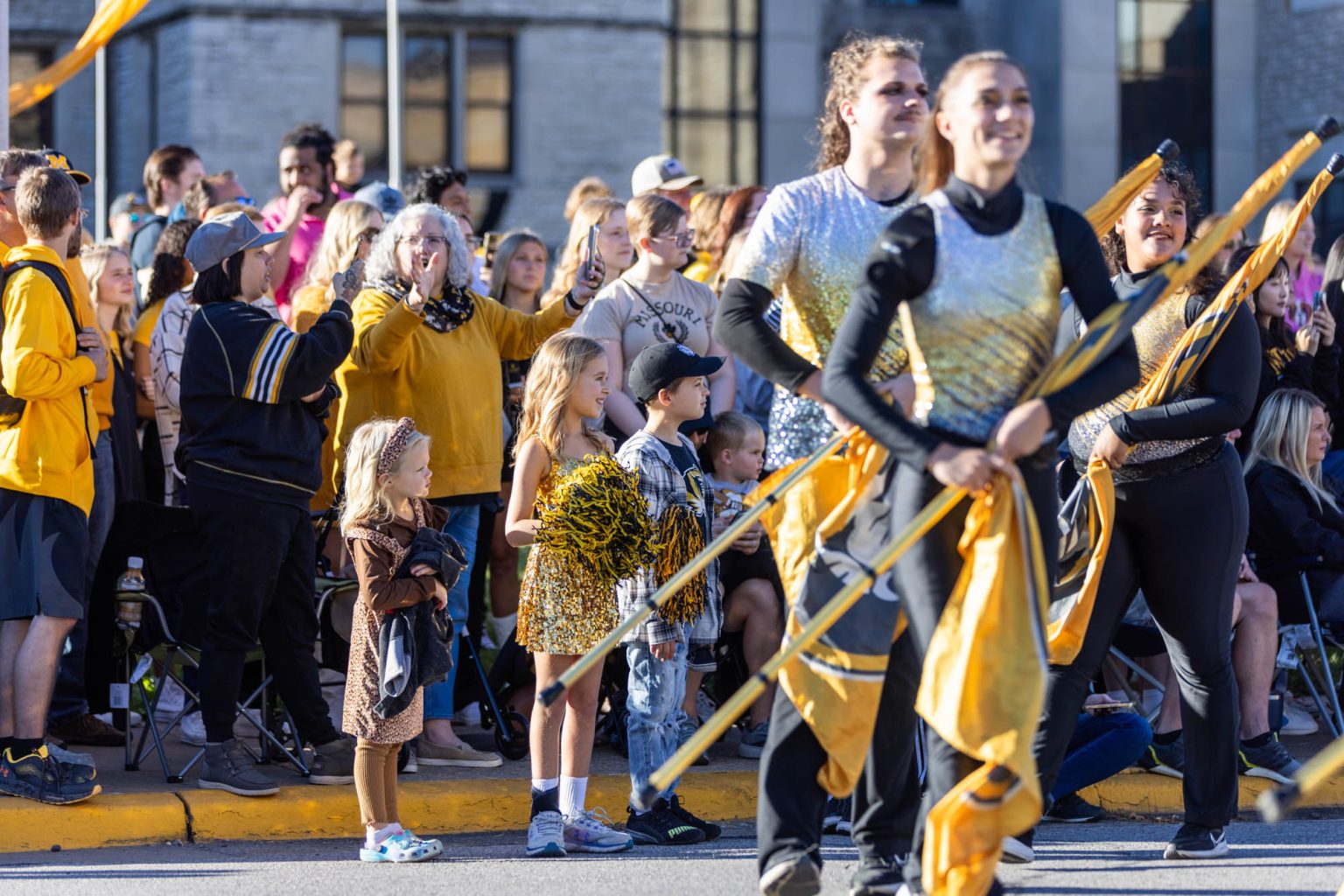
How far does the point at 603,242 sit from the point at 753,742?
2702 millimetres

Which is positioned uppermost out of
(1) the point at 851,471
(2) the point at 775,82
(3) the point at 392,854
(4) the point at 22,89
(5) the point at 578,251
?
(2) the point at 775,82

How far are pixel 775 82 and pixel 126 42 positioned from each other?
30.6ft

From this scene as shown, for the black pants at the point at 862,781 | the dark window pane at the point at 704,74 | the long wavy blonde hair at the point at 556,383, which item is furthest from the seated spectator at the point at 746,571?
the dark window pane at the point at 704,74

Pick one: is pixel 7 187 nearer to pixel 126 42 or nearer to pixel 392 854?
pixel 392 854

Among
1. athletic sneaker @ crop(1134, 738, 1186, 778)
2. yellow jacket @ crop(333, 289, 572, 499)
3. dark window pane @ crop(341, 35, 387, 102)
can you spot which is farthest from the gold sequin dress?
dark window pane @ crop(341, 35, 387, 102)

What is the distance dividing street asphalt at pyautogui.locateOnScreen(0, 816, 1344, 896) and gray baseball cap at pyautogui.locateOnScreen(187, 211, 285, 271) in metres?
2.18

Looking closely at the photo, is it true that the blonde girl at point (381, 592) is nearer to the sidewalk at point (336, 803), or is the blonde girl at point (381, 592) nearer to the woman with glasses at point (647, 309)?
the sidewalk at point (336, 803)

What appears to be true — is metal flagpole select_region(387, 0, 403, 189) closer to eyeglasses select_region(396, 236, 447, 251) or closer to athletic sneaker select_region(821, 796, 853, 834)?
eyeglasses select_region(396, 236, 447, 251)

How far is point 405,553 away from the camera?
6.81m

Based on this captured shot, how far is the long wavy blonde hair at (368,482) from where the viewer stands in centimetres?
686

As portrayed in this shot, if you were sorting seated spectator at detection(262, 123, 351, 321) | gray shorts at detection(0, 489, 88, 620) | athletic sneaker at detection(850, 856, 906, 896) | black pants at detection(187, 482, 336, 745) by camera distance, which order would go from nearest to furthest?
athletic sneaker at detection(850, 856, 906, 896)
gray shorts at detection(0, 489, 88, 620)
black pants at detection(187, 482, 336, 745)
seated spectator at detection(262, 123, 351, 321)

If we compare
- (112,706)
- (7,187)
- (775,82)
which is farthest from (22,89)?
(775,82)

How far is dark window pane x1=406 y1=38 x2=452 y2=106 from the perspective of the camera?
27.2 meters

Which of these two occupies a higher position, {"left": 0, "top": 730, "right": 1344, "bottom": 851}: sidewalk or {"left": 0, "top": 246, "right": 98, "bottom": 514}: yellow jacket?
{"left": 0, "top": 246, "right": 98, "bottom": 514}: yellow jacket
